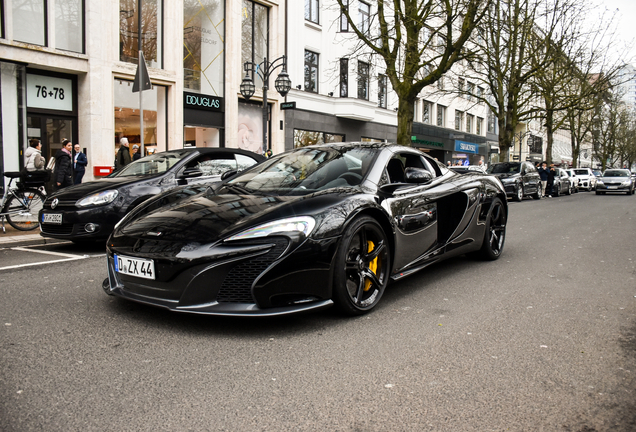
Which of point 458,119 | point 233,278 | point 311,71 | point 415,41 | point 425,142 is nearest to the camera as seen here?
point 233,278

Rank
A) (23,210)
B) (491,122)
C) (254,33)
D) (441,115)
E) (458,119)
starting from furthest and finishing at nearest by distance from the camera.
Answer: (491,122) < (458,119) < (441,115) < (254,33) < (23,210)

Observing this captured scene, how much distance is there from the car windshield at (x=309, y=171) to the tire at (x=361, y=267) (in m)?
0.47

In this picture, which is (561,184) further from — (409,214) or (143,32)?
(409,214)

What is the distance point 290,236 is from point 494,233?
3.87 metres

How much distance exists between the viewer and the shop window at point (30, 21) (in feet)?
48.2

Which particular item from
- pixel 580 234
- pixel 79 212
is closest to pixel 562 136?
pixel 580 234

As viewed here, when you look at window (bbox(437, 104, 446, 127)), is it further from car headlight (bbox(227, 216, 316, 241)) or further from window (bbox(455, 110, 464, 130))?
car headlight (bbox(227, 216, 316, 241))

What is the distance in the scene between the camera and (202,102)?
1989cm

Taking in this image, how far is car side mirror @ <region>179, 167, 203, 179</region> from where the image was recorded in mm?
7712

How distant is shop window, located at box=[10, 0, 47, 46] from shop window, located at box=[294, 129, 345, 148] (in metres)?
11.6

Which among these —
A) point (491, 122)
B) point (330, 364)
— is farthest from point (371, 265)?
point (491, 122)

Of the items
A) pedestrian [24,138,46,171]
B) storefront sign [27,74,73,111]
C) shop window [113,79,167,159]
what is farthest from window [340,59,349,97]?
pedestrian [24,138,46,171]

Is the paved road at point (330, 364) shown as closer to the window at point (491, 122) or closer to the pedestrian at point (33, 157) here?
the pedestrian at point (33, 157)

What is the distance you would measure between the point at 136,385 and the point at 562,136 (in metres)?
99.9
